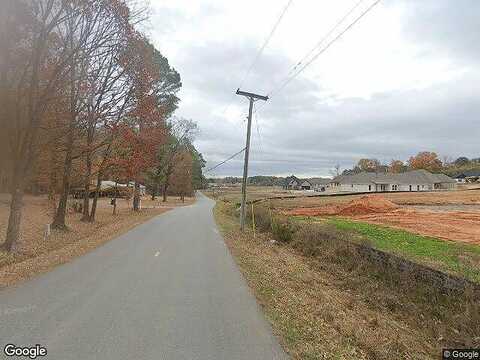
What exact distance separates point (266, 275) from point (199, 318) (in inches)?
214

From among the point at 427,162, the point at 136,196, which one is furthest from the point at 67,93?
the point at 427,162

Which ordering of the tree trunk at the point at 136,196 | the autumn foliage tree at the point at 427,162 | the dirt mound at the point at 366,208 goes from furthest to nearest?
the autumn foliage tree at the point at 427,162, the tree trunk at the point at 136,196, the dirt mound at the point at 366,208

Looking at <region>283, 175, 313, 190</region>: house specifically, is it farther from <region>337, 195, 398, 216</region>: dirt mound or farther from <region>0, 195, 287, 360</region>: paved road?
<region>0, 195, 287, 360</region>: paved road

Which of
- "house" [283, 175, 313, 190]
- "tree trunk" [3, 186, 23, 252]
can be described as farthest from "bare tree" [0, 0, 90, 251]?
"house" [283, 175, 313, 190]

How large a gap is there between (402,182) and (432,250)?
96055mm

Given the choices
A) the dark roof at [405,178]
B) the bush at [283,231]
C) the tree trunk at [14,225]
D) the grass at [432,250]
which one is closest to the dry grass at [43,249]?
the tree trunk at [14,225]

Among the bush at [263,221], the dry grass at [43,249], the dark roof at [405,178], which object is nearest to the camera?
the dry grass at [43,249]

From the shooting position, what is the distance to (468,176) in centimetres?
14138

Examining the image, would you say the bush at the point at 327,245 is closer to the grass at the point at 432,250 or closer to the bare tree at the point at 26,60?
the grass at the point at 432,250

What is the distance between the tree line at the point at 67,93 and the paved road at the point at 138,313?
6.22m

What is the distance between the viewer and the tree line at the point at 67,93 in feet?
49.2

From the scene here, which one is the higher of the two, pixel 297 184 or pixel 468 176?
pixel 468 176

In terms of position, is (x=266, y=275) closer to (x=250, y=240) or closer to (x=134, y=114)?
(x=250, y=240)

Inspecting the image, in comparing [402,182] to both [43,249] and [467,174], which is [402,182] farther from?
[43,249]
